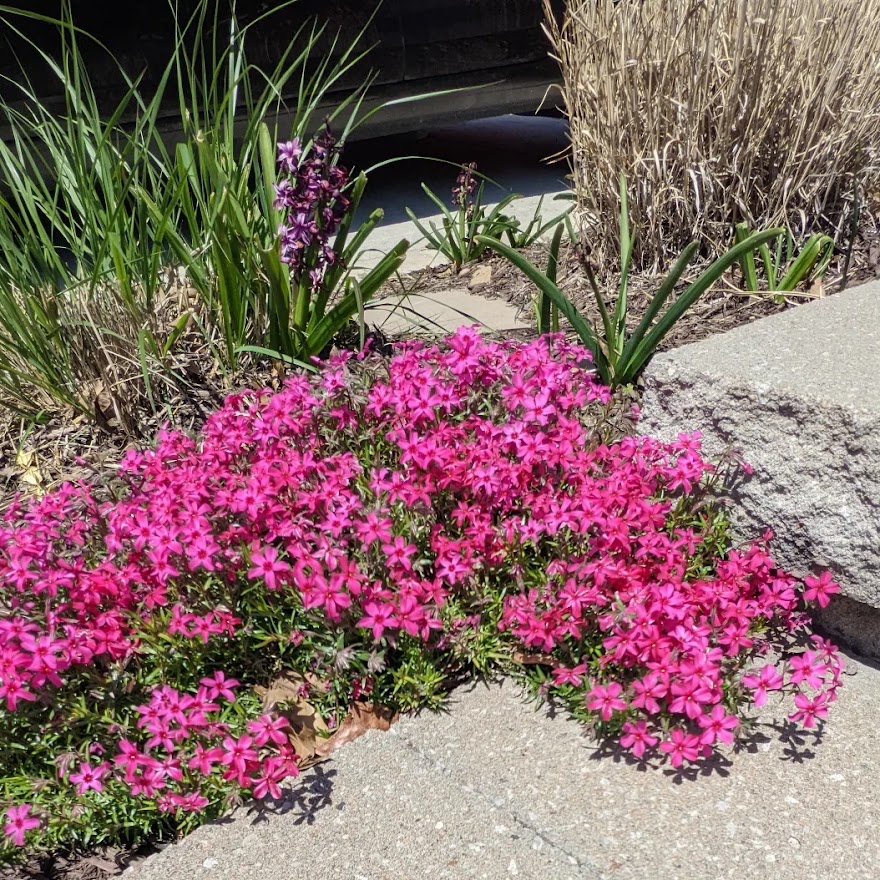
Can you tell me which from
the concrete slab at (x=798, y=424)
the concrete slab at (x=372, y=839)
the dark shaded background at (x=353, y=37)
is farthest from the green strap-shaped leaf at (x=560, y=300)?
the dark shaded background at (x=353, y=37)

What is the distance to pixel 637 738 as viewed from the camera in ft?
6.12

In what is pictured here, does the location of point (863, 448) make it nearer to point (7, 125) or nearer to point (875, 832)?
point (875, 832)

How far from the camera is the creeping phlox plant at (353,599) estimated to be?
6.10 feet

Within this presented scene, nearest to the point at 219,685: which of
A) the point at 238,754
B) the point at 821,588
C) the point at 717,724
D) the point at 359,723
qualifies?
the point at 238,754

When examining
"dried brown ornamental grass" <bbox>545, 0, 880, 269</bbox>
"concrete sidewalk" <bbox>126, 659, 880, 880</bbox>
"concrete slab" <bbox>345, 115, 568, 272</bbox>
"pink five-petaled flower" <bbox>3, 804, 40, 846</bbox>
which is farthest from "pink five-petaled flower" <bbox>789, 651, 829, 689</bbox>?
"concrete slab" <bbox>345, 115, 568, 272</bbox>

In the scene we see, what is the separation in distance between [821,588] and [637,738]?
0.62 meters

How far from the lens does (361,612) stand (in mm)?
2047

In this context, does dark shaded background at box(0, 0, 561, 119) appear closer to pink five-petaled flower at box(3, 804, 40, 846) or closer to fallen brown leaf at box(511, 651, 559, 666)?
fallen brown leaf at box(511, 651, 559, 666)

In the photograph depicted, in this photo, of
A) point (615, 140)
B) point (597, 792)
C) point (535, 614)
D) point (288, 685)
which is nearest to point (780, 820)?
point (597, 792)

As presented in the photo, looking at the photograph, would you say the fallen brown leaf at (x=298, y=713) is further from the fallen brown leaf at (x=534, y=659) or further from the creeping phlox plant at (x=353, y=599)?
the fallen brown leaf at (x=534, y=659)

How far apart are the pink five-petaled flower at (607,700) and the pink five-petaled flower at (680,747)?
0.11m

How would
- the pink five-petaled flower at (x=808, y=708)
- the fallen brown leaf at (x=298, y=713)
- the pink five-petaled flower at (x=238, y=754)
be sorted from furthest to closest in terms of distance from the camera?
the fallen brown leaf at (x=298, y=713) → the pink five-petaled flower at (x=808, y=708) → the pink five-petaled flower at (x=238, y=754)

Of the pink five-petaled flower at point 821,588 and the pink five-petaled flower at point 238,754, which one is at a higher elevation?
the pink five-petaled flower at point 238,754

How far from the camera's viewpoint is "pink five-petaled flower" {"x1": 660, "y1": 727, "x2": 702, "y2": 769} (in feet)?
5.96
